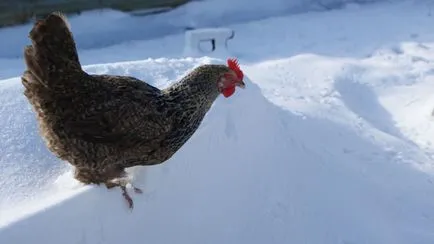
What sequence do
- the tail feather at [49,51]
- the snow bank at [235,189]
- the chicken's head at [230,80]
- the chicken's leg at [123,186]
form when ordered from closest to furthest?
1. the tail feather at [49,51]
2. the snow bank at [235,189]
3. the chicken's leg at [123,186]
4. the chicken's head at [230,80]

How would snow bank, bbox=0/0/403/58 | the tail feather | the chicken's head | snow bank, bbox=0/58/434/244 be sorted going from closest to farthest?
1. the tail feather
2. snow bank, bbox=0/58/434/244
3. the chicken's head
4. snow bank, bbox=0/0/403/58

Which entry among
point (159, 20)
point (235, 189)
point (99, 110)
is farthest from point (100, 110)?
point (159, 20)

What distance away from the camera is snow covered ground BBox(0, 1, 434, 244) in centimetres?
367

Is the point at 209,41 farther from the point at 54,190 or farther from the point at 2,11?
the point at 54,190

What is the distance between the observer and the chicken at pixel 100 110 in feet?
11.5

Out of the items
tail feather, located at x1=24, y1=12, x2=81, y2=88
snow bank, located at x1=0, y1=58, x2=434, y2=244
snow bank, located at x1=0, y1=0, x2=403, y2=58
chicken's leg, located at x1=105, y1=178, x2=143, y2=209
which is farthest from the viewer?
snow bank, located at x1=0, y1=0, x2=403, y2=58

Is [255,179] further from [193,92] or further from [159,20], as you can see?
[159,20]

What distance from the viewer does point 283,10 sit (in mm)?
9516

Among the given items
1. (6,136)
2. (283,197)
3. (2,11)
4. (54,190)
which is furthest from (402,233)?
(2,11)

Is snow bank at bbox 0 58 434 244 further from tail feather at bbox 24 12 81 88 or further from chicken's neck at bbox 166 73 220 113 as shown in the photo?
tail feather at bbox 24 12 81 88

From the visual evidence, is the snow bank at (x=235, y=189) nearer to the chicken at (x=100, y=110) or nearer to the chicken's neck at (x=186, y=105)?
the chicken at (x=100, y=110)

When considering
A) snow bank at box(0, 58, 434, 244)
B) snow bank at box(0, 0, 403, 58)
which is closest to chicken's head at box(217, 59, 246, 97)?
snow bank at box(0, 58, 434, 244)

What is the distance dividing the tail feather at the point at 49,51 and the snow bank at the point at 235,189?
2.12 ft

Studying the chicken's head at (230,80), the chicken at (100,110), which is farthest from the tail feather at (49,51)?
the chicken's head at (230,80)
